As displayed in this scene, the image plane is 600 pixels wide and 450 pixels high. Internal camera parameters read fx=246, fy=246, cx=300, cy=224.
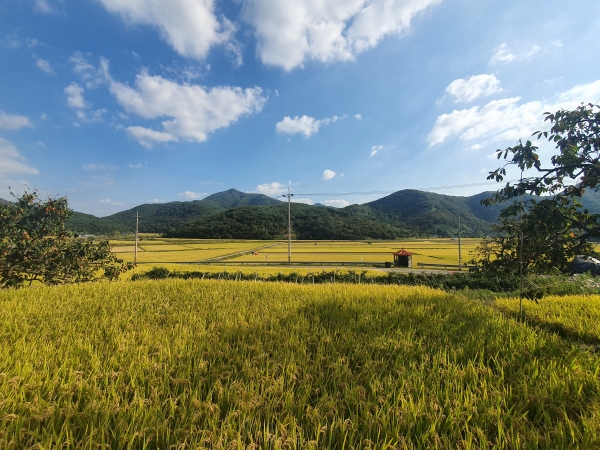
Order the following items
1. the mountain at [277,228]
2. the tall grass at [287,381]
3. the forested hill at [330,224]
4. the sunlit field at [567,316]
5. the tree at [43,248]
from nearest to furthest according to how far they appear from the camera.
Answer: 1. the tall grass at [287,381]
2. the sunlit field at [567,316]
3. the tree at [43,248]
4. the mountain at [277,228]
5. the forested hill at [330,224]

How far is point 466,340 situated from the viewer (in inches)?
127

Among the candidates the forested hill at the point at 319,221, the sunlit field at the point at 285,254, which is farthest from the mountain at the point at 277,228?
the sunlit field at the point at 285,254

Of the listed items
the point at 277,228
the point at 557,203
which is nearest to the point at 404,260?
the point at 557,203

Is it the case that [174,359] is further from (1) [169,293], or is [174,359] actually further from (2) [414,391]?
(1) [169,293]

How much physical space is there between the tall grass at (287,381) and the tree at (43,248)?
12.3 feet

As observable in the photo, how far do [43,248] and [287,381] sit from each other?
895 centimetres

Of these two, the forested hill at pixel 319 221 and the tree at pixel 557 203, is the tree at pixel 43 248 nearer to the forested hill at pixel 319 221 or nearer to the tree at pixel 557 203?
the tree at pixel 557 203

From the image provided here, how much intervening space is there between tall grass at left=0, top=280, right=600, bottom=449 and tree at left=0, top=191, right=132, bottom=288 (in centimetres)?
376

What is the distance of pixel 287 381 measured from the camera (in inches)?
87.7

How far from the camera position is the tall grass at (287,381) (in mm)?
1559

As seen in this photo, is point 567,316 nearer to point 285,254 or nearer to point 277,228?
point 285,254

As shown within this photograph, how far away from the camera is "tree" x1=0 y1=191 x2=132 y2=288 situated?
679cm

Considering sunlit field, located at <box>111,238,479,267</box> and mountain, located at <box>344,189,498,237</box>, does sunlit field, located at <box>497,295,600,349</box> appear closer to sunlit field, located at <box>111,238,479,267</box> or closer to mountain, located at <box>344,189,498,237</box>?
sunlit field, located at <box>111,238,479,267</box>

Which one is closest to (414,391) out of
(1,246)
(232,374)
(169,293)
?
(232,374)
